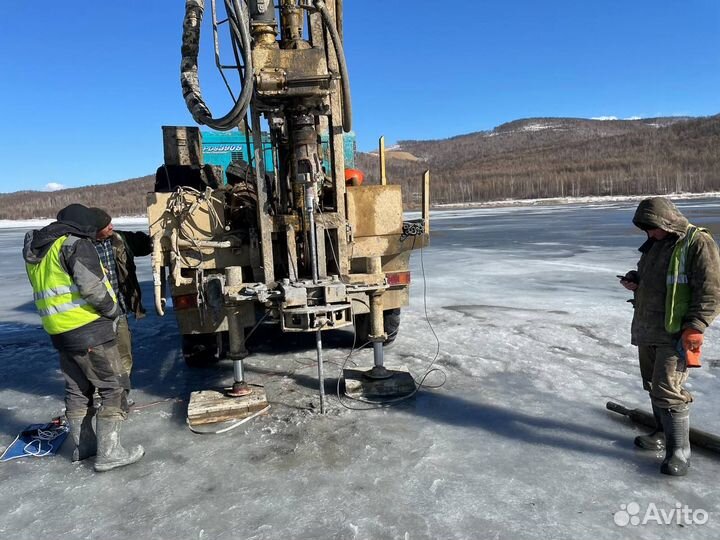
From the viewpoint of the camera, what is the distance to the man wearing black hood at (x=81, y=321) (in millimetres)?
3324

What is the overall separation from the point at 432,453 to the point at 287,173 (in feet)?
7.91

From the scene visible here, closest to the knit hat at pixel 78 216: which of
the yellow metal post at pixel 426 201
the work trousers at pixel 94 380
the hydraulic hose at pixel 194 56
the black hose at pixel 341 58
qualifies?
the work trousers at pixel 94 380

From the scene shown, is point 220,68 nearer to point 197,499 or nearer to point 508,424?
point 197,499

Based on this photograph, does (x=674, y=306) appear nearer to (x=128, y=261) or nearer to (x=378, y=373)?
(x=378, y=373)

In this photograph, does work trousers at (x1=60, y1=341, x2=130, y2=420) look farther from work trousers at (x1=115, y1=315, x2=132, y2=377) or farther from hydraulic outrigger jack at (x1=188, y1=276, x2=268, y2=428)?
work trousers at (x1=115, y1=315, x2=132, y2=377)

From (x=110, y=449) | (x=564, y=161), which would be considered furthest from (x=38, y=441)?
(x=564, y=161)

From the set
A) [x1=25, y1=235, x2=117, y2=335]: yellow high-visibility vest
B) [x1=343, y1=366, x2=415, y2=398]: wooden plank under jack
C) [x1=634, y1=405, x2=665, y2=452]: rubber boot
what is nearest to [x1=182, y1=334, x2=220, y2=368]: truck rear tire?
[x1=343, y1=366, x2=415, y2=398]: wooden plank under jack

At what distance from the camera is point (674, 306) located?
3086 mm

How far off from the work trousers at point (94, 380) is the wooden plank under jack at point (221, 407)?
566mm

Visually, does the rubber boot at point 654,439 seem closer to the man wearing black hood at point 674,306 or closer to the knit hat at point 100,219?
the man wearing black hood at point 674,306

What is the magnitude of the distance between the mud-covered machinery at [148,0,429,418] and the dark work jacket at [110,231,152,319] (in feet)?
1.13

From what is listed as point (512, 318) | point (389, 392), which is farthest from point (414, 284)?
point (389, 392)

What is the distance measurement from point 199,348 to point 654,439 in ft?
13.1

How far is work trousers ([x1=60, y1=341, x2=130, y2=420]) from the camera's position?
351 cm
